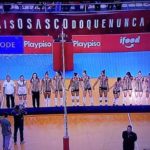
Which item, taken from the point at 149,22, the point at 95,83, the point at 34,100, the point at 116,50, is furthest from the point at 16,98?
the point at 149,22

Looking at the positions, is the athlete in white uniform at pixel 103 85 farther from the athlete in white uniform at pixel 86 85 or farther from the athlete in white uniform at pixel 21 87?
the athlete in white uniform at pixel 21 87

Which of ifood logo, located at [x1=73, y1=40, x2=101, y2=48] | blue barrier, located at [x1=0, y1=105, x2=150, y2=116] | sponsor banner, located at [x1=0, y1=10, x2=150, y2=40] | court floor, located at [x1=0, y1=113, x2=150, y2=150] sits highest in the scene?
sponsor banner, located at [x1=0, y1=10, x2=150, y2=40]

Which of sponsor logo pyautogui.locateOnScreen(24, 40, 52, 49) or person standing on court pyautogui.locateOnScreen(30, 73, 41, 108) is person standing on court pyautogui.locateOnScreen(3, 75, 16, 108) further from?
sponsor logo pyautogui.locateOnScreen(24, 40, 52, 49)

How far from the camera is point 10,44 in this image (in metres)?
19.1

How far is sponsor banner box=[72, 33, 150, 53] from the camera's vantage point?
19047 mm

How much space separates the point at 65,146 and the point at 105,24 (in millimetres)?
7696

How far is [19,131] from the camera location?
15672 millimetres

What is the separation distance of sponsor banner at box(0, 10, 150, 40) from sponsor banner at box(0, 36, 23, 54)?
0.20m

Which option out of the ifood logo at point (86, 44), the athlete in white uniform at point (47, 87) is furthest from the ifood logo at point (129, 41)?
the athlete in white uniform at point (47, 87)

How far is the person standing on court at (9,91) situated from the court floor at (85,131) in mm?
1018

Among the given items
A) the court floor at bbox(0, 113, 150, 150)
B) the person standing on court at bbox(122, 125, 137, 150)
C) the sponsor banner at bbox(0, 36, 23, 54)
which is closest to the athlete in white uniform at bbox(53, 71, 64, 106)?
the court floor at bbox(0, 113, 150, 150)

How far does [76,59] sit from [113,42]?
192cm

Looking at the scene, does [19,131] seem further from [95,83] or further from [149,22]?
[149,22]

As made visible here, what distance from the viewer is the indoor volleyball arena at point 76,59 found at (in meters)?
18.1
